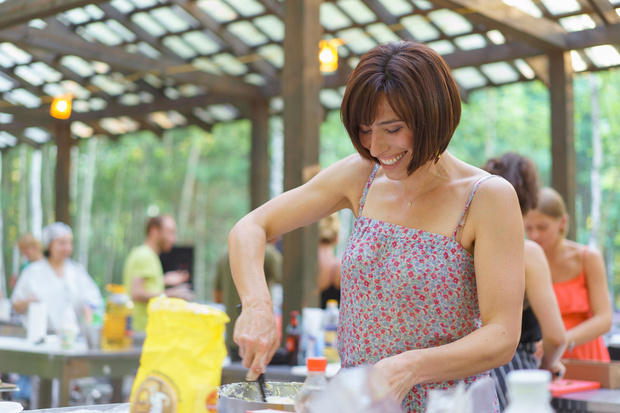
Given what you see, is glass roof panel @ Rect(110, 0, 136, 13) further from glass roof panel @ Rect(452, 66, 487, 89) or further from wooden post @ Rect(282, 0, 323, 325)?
wooden post @ Rect(282, 0, 323, 325)

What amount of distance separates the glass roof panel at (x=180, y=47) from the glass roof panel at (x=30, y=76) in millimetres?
2838

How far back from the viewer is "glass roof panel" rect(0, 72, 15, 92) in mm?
11375

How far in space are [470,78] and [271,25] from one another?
2364mm

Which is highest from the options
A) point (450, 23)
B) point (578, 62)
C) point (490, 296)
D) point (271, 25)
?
point (271, 25)

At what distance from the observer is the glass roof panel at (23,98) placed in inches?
468

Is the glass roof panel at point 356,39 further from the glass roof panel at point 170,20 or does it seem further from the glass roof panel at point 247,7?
the glass roof panel at point 170,20

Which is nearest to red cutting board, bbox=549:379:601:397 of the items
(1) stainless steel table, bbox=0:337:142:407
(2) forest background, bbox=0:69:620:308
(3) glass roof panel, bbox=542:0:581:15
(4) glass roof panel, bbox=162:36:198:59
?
(1) stainless steel table, bbox=0:337:142:407

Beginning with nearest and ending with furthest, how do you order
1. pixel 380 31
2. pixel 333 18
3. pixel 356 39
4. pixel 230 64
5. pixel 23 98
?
pixel 333 18 < pixel 380 31 < pixel 356 39 < pixel 230 64 < pixel 23 98

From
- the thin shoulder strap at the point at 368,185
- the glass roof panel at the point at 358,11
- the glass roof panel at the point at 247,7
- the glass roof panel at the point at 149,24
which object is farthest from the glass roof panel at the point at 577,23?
the thin shoulder strap at the point at 368,185

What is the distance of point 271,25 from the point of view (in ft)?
28.3

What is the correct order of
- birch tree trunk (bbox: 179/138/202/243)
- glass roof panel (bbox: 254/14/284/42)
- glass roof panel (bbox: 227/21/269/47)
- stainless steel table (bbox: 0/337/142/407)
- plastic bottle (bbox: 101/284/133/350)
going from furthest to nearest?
birch tree trunk (bbox: 179/138/202/243), glass roof panel (bbox: 227/21/269/47), glass roof panel (bbox: 254/14/284/42), plastic bottle (bbox: 101/284/133/350), stainless steel table (bbox: 0/337/142/407)

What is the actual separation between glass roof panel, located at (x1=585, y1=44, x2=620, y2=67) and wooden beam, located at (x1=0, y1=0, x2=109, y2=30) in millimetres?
4897

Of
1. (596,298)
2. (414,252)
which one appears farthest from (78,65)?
(414,252)

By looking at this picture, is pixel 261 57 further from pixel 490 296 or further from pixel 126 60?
pixel 490 296
